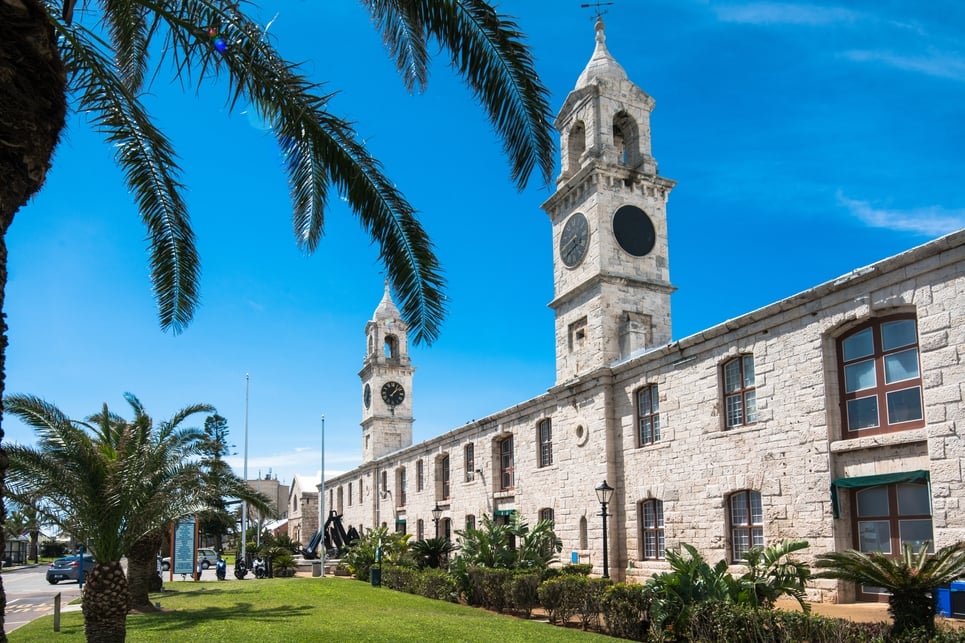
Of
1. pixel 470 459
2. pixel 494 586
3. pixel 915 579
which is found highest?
pixel 470 459

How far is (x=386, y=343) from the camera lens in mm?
54250

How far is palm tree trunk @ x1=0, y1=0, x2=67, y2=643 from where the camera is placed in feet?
16.7

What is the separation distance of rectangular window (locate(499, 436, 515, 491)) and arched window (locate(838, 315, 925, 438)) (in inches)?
662

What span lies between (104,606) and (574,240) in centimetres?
1818

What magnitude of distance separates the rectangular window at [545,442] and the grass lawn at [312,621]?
6439mm

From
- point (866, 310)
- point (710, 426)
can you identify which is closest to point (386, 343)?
point (710, 426)

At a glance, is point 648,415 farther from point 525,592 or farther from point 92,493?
point 92,493

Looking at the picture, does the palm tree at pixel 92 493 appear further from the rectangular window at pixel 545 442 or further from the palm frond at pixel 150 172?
the rectangular window at pixel 545 442

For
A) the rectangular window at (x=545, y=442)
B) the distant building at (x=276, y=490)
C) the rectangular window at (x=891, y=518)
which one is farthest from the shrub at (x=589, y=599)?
the distant building at (x=276, y=490)

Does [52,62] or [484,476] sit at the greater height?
[52,62]

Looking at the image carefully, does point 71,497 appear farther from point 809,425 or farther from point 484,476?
point 484,476

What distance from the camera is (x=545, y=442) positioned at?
27.8 m

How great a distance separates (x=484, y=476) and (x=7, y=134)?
28.6 meters

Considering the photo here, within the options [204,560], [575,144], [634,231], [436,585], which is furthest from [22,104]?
[204,560]
